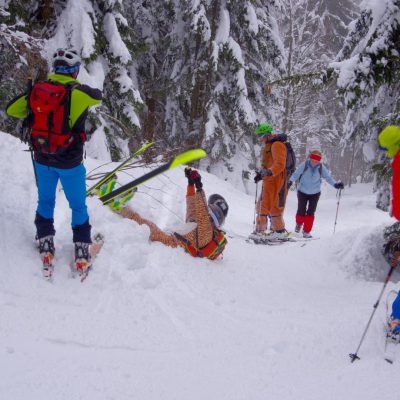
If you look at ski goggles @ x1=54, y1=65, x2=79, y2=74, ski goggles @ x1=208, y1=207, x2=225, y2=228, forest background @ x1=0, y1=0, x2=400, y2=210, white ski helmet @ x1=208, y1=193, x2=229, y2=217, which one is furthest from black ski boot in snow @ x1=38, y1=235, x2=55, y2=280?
forest background @ x1=0, y1=0, x2=400, y2=210

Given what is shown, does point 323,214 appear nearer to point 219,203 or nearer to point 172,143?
point 172,143

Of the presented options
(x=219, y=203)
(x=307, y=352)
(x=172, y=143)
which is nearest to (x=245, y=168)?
(x=172, y=143)

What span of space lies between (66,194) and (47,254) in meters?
0.64

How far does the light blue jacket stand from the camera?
28.0 ft

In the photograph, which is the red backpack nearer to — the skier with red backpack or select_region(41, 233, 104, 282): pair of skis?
the skier with red backpack

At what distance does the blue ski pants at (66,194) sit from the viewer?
374cm

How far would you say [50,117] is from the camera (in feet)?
11.4

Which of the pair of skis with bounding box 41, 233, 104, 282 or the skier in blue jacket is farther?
the skier in blue jacket

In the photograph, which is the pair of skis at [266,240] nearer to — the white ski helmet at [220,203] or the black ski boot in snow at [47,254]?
the white ski helmet at [220,203]

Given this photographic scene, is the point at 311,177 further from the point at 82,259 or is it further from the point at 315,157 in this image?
the point at 82,259

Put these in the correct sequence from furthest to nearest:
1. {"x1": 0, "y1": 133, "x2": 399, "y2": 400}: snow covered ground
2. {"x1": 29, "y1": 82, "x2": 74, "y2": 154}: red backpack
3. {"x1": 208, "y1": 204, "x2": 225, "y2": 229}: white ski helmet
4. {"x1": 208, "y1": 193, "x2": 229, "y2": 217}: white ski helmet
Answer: {"x1": 208, "y1": 193, "x2": 229, "y2": 217}: white ski helmet, {"x1": 208, "y1": 204, "x2": 225, "y2": 229}: white ski helmet, {"x1": 29, "y1": 82, "x2": 74, "y2": 154}: red backpack, {"x1": 0, "y1": 133, "x2": 399, "y2": 400}: snow covered ground

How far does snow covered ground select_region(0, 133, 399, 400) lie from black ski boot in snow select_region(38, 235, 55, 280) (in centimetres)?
9

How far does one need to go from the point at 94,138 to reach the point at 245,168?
8.10 meters

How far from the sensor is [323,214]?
592 inches
